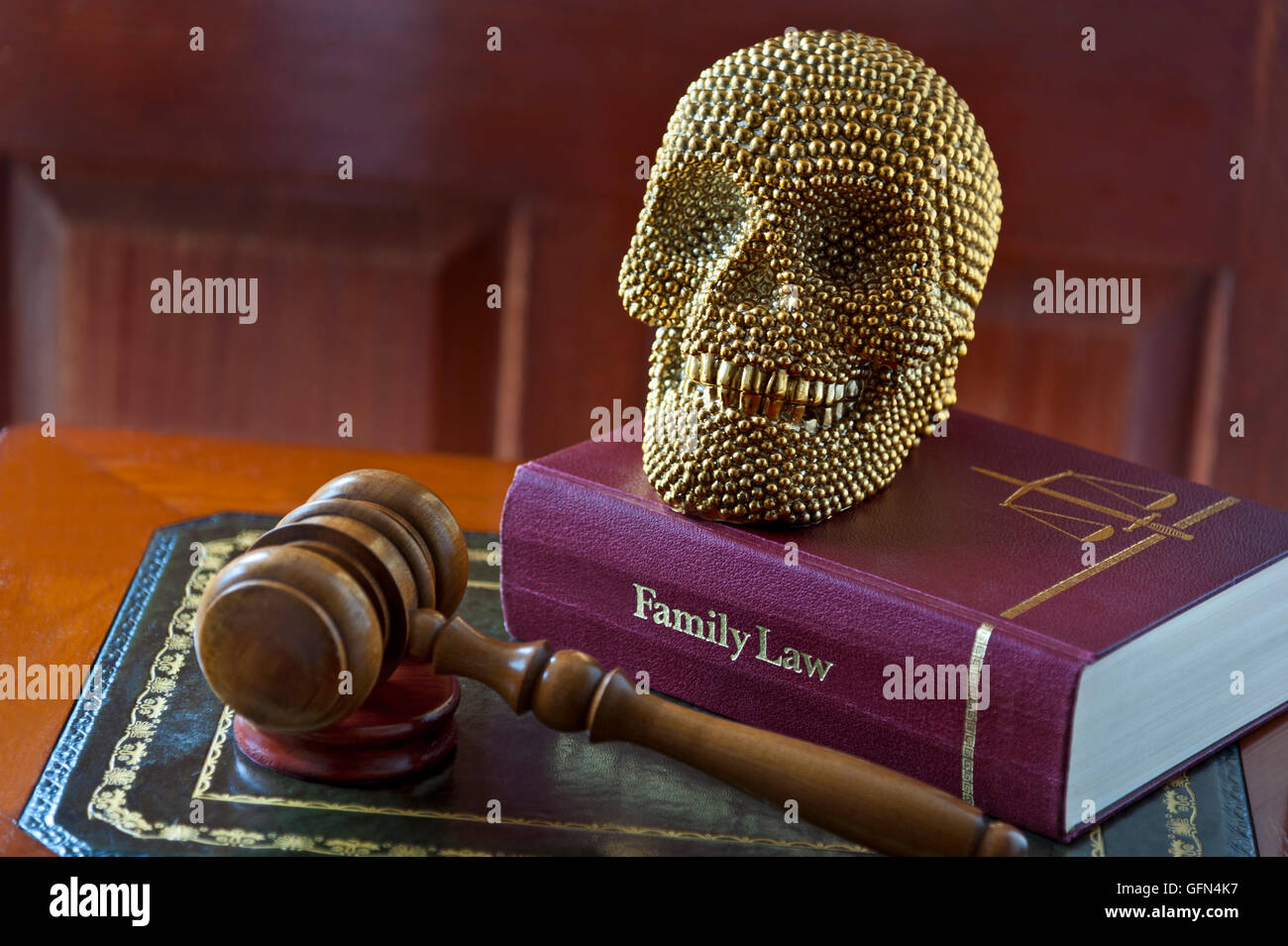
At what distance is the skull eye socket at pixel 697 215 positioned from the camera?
3.65ft

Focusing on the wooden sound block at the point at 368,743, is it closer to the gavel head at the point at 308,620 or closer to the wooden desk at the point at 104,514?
the gavel head at the point at 308,620

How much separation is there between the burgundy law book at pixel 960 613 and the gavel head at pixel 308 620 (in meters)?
0.20

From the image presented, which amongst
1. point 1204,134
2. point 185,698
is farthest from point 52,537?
point 1204,134

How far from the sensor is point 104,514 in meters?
1.45

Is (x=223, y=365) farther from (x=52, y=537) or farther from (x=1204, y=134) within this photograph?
(x=1204, y=134)

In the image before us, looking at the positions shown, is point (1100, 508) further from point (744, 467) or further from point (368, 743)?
point (368, 743)

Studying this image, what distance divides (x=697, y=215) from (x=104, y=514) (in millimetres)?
641

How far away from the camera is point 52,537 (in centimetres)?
139

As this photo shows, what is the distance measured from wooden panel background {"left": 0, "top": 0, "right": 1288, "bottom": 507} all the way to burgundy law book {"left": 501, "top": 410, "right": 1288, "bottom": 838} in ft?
3.10

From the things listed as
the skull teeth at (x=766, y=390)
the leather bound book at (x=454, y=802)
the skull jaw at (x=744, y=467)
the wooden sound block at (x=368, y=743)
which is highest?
the skull teeth at (x=766, y=390)

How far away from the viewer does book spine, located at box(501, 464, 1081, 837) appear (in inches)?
39.5

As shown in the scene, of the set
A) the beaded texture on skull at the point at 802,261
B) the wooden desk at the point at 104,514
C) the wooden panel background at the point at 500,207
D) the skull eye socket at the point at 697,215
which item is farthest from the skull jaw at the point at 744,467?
the wooden panel background at the point at 500,207

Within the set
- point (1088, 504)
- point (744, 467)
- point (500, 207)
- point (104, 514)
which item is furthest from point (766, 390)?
point (500, 207)

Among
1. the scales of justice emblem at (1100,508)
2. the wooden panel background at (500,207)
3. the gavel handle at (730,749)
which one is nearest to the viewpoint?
the gavel handle at (730,749)
